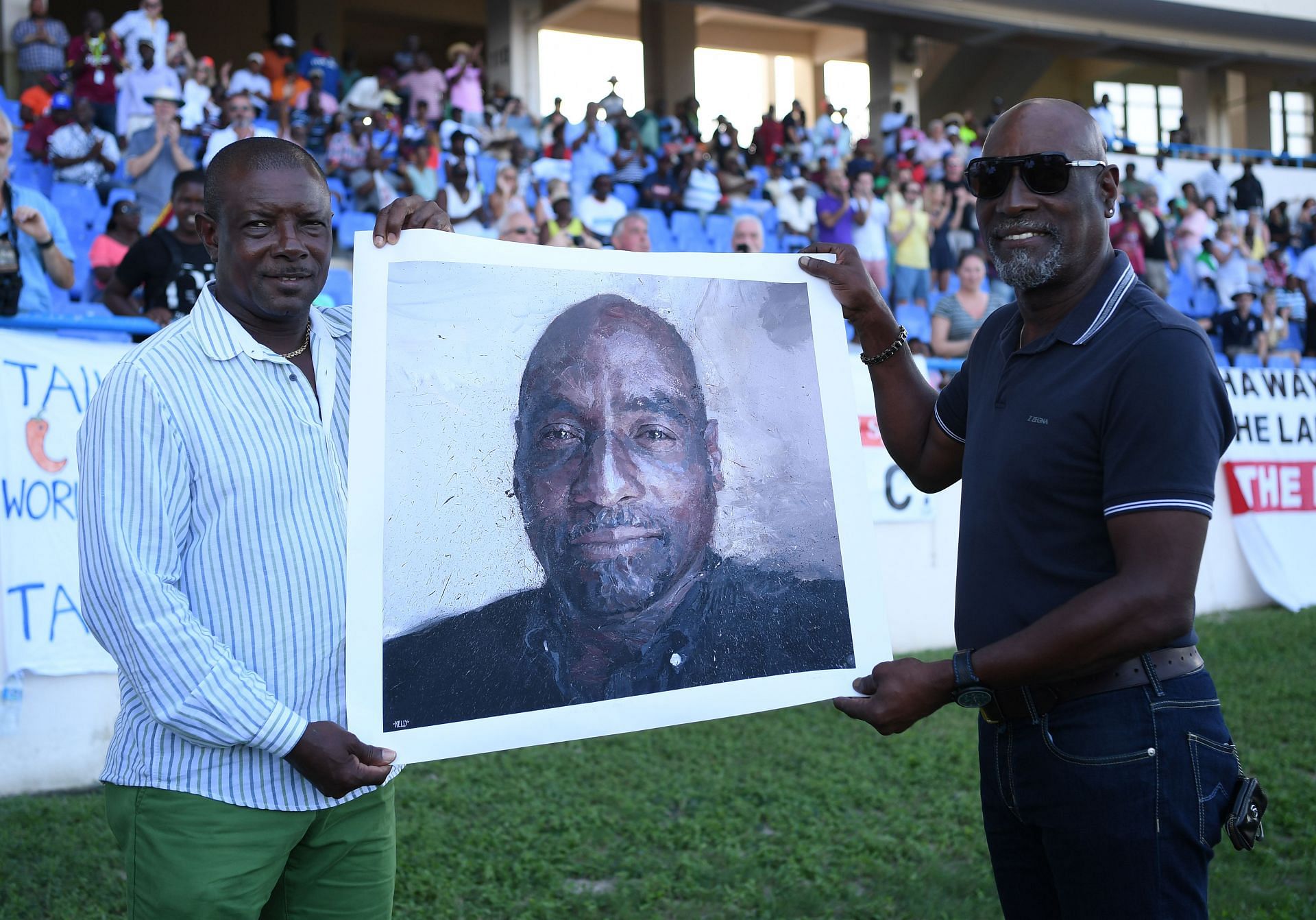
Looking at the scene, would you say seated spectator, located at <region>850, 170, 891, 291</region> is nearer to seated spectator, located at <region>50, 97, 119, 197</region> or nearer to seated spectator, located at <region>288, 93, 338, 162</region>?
seated spectator, located at <region>288, 93, 338, 162</region>

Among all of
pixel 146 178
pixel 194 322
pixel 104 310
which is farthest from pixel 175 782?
pixel 146 178

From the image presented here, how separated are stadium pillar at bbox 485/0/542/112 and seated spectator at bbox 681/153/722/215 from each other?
5.92m

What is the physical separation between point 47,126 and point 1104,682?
1027 centimetres

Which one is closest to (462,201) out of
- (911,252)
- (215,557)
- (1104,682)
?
(911,252)

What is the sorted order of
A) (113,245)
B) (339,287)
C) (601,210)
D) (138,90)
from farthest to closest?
1. (601,210)
2. (138,90)
3. (339,287)
4. (113,245)

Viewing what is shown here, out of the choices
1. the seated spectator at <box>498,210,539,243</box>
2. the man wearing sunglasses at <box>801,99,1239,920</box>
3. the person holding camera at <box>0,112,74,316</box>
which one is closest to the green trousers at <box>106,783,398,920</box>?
the man wearing sunglasses at <box>801,99,1239,920</box>

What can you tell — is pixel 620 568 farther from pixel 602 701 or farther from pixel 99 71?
pixel 99 71

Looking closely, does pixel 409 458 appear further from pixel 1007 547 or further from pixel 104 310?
pixel 104 310

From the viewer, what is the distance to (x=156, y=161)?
29.7ft

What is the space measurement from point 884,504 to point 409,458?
20.8 ft

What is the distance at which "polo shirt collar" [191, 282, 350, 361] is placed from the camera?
2160mm

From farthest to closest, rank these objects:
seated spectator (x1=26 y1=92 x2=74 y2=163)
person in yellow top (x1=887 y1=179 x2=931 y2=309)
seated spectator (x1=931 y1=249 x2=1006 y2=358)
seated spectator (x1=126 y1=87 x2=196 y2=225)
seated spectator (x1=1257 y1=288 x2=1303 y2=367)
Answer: seated spectator (x1=1257 y1=288 x2=1303 y2=367) → person in yellow top (x1=887 y1=179 x2=931 y2=309) → seated spectator (x1=26 y1=92 x2=74 y2=163) → seated spectator (x1=931 y1=249 x2=1006 y2=358) → seated spectator (x1=126 y1=87 x2=196 y2=225)

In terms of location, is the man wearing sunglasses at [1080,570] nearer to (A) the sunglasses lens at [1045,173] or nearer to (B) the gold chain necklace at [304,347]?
(A) the sunglasses lens at [1045,173]

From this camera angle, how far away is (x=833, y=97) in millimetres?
25562
